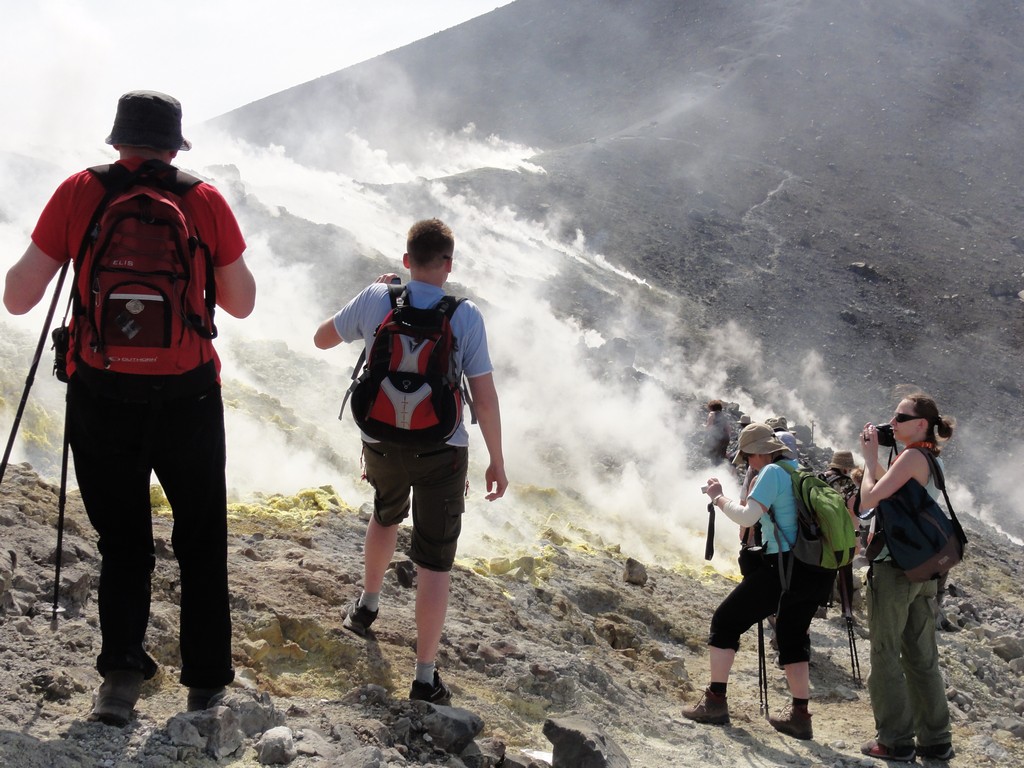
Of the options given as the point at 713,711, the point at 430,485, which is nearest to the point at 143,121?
the point at 430,485

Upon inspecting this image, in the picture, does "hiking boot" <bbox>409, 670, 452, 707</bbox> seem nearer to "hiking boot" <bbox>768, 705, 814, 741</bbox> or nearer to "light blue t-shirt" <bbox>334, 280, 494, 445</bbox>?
"light blue t-shirt" <bbox>334, 280, 494, 445</bbox>

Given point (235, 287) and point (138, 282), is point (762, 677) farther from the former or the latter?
point (138, 282)

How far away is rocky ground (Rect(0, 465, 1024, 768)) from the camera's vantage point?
11.0 ft

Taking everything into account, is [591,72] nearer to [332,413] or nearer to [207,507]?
[332,413]

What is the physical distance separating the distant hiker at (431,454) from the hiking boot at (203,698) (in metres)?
0.81

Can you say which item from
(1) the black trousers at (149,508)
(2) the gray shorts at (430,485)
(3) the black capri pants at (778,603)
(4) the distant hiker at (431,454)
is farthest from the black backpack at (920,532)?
(1) the black trousers at (149,508)

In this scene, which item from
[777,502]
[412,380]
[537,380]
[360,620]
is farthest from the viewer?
[537,380]

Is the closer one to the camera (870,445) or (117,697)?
(117,697)

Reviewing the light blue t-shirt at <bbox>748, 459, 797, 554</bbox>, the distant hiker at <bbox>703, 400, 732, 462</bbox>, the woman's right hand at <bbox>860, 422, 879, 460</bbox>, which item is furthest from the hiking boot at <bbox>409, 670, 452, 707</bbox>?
the distant hiker at <bbox>703, 400, 732, 462</bbox>

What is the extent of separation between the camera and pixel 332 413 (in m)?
12.0

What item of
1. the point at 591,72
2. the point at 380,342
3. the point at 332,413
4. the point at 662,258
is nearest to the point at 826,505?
the point at 380,342

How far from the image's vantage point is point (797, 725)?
5355 mm

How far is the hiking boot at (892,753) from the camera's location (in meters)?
5.15

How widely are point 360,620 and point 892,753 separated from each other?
2.68 meters
